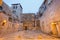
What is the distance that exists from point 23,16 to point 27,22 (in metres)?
2.41

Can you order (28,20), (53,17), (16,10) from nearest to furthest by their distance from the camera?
(53,17) < (16,10) < (28,20)

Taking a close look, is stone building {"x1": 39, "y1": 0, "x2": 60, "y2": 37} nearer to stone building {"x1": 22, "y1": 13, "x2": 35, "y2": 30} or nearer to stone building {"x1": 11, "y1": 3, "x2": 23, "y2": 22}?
stone building {"x1": 11, "y1": 3, "x2": 23, "y2": 22}

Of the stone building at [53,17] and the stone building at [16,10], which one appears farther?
the stone building at [16,10]

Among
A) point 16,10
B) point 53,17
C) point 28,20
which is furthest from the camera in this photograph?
point 28,20

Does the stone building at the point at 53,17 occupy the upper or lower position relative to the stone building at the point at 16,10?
lower

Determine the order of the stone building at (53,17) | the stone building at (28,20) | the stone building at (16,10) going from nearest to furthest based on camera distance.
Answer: the stone building at (53,17) < the stone building at (16,10) < the stone building at (28,20)

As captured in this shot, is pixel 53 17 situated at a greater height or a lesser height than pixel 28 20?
lesser

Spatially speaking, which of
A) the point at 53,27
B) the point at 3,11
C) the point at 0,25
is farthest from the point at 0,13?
the point at 53,27

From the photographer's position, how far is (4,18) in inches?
513

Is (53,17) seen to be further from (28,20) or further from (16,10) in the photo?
(28,20)

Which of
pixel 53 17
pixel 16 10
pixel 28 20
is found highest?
pixel 16 10

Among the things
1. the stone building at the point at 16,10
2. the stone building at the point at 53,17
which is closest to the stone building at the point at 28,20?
the stone building at the point at 16,10

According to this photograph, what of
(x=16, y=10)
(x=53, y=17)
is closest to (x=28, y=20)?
(x=16, y=10)

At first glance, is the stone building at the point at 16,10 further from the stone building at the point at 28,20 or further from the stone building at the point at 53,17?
the stone building at the point at 53,17
